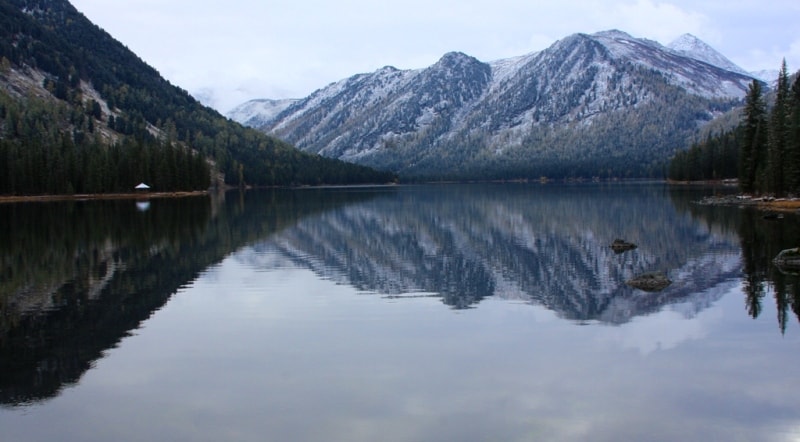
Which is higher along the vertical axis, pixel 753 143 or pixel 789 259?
pixel 753 143

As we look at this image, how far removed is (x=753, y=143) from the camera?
11881 cm

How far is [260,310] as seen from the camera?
1393 inches

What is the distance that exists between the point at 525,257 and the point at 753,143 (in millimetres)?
81463

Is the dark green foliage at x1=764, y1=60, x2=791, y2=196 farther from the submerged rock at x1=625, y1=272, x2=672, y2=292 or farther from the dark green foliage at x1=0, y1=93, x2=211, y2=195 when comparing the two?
the dark green foliage at x1=0, y1=93, x2=211, y2=195

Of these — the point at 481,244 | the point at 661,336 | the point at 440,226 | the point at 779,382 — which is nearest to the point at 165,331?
the point at 661,336

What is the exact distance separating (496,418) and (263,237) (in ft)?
185

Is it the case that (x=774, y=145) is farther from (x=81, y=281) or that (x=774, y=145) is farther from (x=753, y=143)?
(x=81, y=281)

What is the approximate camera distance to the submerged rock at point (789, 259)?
1730 inches

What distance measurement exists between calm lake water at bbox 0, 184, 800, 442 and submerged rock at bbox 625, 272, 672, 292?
970mm

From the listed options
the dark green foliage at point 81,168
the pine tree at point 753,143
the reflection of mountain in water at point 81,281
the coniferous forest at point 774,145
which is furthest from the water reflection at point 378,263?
the dark green foliage at point 81,168

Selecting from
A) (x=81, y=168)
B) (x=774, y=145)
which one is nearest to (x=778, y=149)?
(x=774, y=145)

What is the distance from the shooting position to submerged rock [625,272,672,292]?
39.8 metres

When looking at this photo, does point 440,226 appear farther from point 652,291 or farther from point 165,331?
point 165,331

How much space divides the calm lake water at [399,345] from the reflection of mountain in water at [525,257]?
0.35 meters
